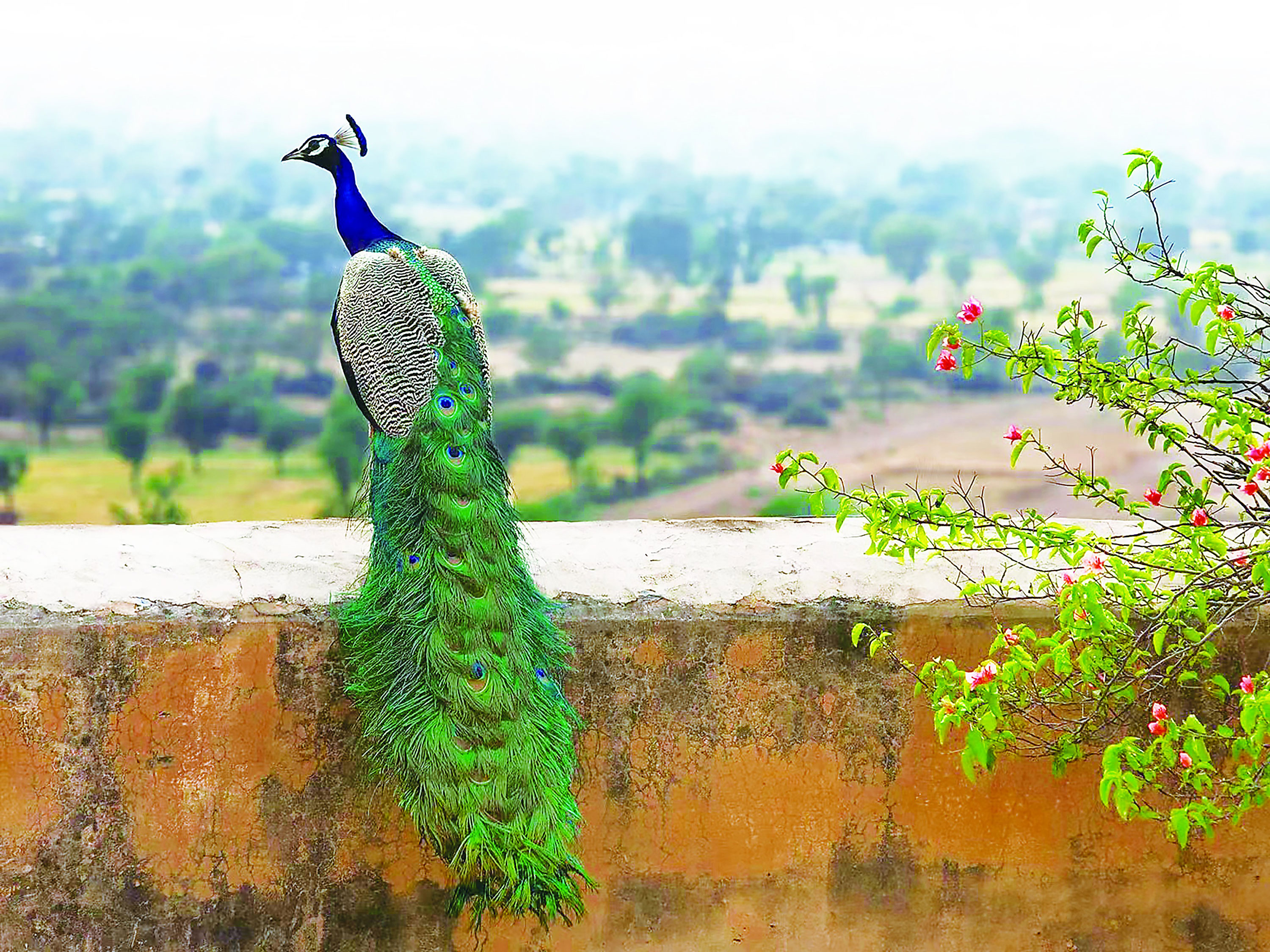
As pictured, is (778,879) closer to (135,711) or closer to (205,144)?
(135,711)

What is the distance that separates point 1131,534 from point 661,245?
4449 cm

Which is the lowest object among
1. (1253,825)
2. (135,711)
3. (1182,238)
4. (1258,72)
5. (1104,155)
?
(1253,825)

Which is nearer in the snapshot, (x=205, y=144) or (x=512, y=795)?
(x=512, y=795)

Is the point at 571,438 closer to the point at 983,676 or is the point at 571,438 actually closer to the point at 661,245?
the point at 661,245

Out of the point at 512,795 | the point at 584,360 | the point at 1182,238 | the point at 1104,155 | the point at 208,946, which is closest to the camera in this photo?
the point at 512,795

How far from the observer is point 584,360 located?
39.8 m

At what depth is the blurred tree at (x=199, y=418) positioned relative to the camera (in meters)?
33.8

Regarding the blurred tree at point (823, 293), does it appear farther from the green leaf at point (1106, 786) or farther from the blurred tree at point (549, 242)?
the green leaf at point (1106, 786)

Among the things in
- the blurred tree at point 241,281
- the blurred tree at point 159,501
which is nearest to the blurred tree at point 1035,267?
the blurred tree at point 241,281

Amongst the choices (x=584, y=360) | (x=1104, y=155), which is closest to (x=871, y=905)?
(x=584, y=360)

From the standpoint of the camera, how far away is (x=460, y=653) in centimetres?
193

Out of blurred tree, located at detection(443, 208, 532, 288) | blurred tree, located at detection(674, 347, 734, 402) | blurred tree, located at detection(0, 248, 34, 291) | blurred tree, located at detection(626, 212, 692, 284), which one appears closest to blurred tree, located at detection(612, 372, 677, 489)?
blurred tree, located at detection(674, 347, 734, 402)

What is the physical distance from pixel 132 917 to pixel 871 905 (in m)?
1.09

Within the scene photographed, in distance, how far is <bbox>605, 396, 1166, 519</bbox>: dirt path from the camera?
30562mm
